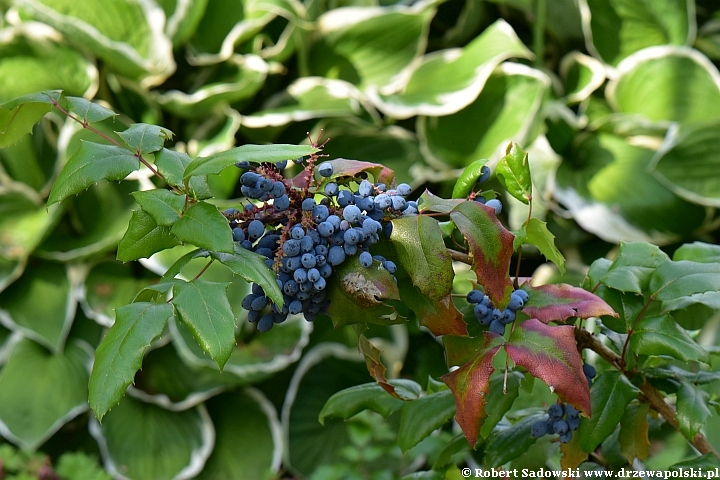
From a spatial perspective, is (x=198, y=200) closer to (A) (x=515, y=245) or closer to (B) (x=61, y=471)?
(A) (x=515, y=245)

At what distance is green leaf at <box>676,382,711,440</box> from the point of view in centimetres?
49

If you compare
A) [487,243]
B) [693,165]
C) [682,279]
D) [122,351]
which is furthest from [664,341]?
[693,165]

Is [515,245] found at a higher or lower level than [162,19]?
higher

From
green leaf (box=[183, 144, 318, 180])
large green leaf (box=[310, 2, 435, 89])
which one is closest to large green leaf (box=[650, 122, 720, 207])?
large green leaf (box=[310, 2, 435, 89])

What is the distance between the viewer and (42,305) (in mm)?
1497

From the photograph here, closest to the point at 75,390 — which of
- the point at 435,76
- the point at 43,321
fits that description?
the point at 43,321

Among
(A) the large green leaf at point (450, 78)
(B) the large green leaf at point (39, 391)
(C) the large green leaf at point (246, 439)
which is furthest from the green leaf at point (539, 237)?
(B) the large green leaf at point (39, 391)

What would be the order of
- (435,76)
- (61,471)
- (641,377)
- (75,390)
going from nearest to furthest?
(641,377), (61,471), (75,390), (435,76)

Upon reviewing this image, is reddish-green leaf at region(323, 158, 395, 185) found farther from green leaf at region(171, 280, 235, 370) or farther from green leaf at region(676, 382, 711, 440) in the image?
green leaf at region(676, 382, 711, 440)

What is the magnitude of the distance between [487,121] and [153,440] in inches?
39.8

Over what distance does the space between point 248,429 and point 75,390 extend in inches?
14.7

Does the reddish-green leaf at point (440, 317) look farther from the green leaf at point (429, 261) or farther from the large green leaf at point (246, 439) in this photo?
the large green leaf at point (246, 439)

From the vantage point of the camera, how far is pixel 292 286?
44 centimetres

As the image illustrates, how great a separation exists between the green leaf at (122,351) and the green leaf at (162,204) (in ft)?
0.17
